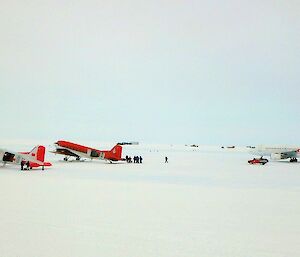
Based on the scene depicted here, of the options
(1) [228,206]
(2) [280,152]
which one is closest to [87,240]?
(1) [228,206]

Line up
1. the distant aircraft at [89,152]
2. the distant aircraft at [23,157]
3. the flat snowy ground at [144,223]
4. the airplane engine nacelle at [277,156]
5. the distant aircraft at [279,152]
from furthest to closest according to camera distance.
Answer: the distant aircraft at [279,152] < the airplane engine nacelle at [277,156] < the distant aircraft at [89,152] < the distant aircraft at [23,157] < the flat snowy ground at [144,223]

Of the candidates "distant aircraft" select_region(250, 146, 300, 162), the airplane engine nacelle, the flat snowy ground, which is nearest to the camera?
the flat snowy ground

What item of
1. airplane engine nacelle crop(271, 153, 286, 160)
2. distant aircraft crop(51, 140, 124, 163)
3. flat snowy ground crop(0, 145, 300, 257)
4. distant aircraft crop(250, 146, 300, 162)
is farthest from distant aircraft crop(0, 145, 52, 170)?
distant aircraft crop(250, 146, 300, 162)

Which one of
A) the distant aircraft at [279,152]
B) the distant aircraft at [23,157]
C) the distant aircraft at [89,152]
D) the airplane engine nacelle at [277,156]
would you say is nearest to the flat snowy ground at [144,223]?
the distant aircraft at [23,157]

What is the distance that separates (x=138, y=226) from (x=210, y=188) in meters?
9.23

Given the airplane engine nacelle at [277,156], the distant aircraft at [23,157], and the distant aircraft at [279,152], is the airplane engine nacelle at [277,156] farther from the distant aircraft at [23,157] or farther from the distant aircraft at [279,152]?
the distant aircraft at [23,157]

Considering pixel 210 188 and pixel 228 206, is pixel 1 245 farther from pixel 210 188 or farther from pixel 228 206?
pixel 210 188

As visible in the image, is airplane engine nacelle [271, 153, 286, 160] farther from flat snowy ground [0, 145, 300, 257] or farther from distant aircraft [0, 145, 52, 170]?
distant aircraft [0, 145, 52, 170]

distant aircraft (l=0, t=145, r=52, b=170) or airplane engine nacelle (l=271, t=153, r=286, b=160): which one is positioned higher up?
airplane engine nacelle (l=271, t=153, r=286, b=160)

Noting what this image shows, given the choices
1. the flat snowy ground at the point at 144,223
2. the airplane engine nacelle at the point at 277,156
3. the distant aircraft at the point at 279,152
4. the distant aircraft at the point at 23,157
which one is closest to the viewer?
the flat snowy ground at the point at 144,223

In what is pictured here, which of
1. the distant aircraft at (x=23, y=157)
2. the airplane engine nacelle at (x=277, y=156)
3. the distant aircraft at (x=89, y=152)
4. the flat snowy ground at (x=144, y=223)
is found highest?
the airplane engine nacelle at (x=277, y=156)

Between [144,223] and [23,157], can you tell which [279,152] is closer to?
[23,157]

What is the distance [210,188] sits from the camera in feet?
55.9

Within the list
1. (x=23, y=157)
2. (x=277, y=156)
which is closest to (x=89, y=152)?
(x=23, y=157)
